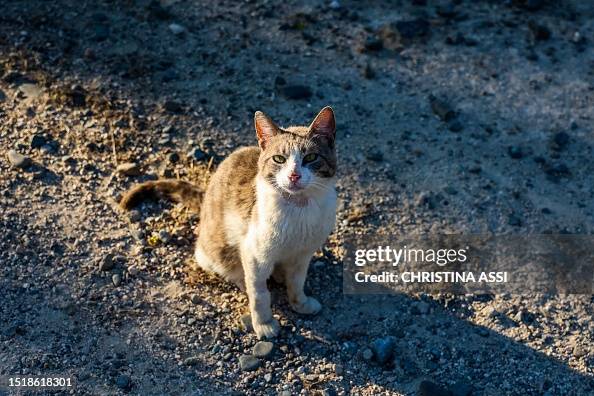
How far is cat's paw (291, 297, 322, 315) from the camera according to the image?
5.95 m

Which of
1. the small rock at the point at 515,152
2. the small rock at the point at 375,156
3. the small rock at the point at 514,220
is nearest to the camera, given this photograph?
the small rock at the point at 514,220

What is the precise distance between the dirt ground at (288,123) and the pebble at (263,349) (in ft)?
0.20

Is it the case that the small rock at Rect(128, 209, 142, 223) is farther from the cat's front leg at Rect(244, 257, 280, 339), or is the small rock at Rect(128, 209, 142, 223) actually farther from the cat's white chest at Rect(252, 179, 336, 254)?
the cat's white chest at Rect(252, 179, 336, 254)

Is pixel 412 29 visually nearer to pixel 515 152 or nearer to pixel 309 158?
pixel 515 152

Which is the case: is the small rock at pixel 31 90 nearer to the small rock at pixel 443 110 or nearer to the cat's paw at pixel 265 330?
the cat's paw at pixel 265 330

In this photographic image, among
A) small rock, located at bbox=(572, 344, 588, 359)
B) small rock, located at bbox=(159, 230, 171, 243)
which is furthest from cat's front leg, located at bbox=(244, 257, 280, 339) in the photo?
small rock, located at bbox=(572, 344, 588, 359)

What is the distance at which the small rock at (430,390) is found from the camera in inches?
212

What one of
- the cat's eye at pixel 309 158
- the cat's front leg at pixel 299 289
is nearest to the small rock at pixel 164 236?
the cat's front leg at pixel 299 289

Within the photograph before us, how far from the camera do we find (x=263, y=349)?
567cm

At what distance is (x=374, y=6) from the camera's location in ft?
29.1

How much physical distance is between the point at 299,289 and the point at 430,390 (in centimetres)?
120

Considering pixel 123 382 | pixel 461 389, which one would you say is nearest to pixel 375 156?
pixel 461 389

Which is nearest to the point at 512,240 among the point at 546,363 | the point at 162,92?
the point at 546,363

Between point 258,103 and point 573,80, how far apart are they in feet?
10.8
